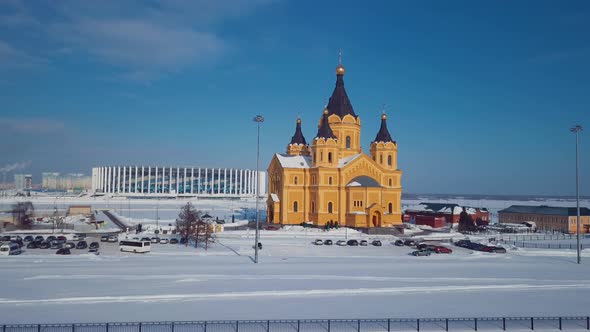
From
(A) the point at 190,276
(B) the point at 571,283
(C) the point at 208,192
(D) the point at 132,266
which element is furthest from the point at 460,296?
(C) the point at 208,192

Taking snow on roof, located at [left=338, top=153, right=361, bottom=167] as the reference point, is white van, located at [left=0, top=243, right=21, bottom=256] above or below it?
below

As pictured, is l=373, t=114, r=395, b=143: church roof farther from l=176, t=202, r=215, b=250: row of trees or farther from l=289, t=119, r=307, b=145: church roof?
l=176, t=202, r=215, b=250: row of trees

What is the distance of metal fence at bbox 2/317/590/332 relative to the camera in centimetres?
1509

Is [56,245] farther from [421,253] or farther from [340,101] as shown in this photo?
[340,101]

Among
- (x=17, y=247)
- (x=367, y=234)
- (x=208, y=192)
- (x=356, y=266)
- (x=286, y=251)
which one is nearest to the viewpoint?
(x=356, y=266)

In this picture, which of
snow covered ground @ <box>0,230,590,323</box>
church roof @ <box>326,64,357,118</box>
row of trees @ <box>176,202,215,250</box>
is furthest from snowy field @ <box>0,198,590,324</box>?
church roof @ <box>326,64,357,118</box>

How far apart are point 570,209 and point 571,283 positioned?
44.0 meters

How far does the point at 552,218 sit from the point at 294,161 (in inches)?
1411

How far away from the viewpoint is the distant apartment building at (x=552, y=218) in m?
62.4

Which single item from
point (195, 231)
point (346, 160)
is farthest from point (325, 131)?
point (195, 231)

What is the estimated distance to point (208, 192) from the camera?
16162 cm

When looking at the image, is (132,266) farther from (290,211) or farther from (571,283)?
(290,211)

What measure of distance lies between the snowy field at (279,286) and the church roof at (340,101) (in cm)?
3016

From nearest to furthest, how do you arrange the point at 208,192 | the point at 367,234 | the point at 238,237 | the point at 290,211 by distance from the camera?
the point at 238,237 < the point at 367,234 < the point at 290,211 < the point at 208,192
